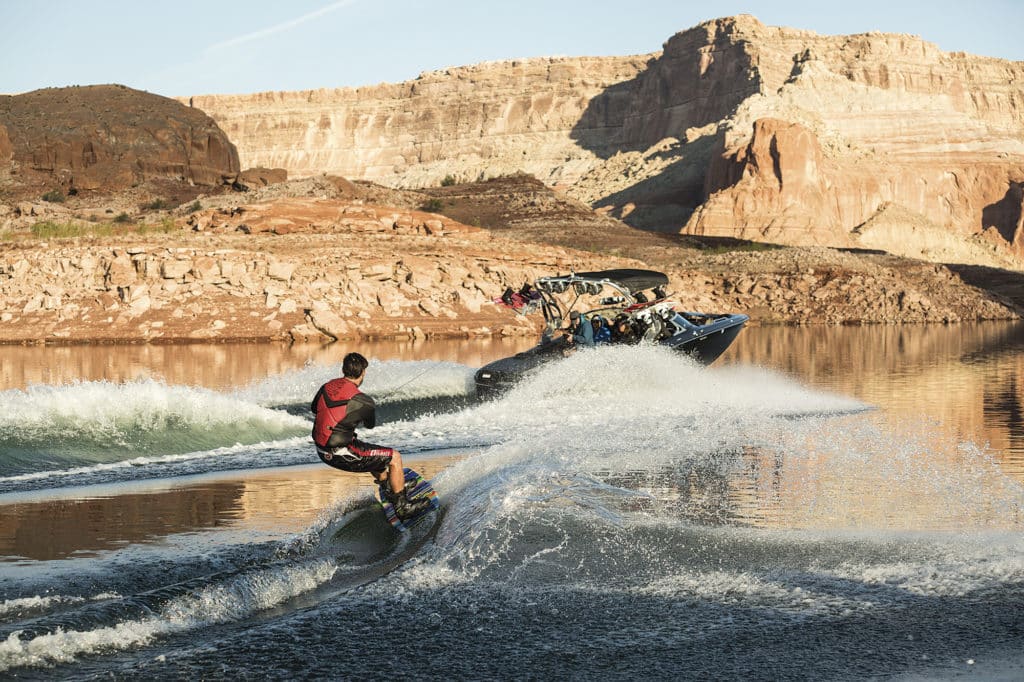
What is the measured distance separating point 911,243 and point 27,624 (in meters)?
123

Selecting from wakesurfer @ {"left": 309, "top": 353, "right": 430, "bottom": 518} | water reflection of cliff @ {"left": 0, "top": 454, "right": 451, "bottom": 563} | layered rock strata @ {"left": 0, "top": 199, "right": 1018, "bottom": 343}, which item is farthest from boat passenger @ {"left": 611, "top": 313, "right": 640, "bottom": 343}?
layered rock strata @ {"left": 0, "top": 199, "right": 1018, "bottom": 343}

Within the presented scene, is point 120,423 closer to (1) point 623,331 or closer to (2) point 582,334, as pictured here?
(2) point 582,334

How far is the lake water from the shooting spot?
789 cm

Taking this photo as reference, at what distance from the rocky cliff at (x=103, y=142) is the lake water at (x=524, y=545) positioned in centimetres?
8053

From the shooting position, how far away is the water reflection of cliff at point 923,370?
65.5 feet

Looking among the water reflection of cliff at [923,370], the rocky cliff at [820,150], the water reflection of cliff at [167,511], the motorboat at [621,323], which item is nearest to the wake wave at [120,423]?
the water reflection of cliff at [167,511]

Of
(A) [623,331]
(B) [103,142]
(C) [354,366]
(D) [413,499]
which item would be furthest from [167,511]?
(B) [103,142]

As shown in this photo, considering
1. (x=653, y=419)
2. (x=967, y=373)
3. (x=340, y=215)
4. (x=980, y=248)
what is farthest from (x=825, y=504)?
(x=980, y=248)

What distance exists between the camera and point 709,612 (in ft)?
28.4

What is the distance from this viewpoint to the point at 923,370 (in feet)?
105

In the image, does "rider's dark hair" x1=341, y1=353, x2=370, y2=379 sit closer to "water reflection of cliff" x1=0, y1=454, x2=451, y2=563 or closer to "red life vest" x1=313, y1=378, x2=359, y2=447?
"red life vest" x1=313, y1=378, x2=359, y2=447

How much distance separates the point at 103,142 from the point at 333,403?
102 metres

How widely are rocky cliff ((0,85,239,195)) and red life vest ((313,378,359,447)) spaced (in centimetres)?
8755

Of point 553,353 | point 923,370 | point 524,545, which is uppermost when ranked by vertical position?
point 553,353
